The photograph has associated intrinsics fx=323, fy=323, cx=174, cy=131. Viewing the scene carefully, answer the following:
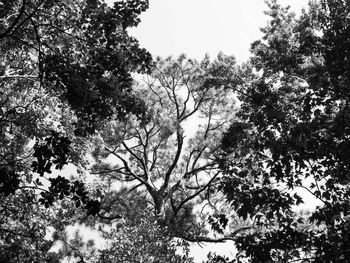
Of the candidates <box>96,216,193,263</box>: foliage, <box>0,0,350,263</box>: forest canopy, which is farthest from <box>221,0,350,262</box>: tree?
<box>96,216,193,263</box>: foliage

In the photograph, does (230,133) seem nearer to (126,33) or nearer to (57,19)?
(126,33)

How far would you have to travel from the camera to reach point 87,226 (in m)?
14.6

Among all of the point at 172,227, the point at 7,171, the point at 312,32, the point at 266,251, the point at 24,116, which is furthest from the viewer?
the point at 172,227

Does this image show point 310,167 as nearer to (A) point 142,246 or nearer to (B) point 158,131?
(A) point 142,246

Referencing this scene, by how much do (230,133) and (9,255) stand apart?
217 inches

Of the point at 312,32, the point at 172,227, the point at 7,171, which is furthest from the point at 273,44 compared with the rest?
the point at 172,227

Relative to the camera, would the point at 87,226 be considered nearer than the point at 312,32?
No

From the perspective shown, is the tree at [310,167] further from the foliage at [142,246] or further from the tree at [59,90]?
the foliage at [142,246]

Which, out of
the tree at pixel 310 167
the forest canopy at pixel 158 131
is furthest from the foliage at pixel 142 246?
the tree at pixel 310 167

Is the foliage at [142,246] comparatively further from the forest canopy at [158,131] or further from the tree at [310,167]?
the tree at [310,167]

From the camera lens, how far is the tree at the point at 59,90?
12.6 feet

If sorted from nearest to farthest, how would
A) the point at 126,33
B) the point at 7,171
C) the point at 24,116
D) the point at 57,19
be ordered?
the point at 7,171, the point at 126,33, the point at 57,19, the point at 24,116

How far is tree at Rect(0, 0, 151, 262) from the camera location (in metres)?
3.84

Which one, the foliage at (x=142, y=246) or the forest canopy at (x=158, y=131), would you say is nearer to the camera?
the forest canopy at (x=158, y=131)
